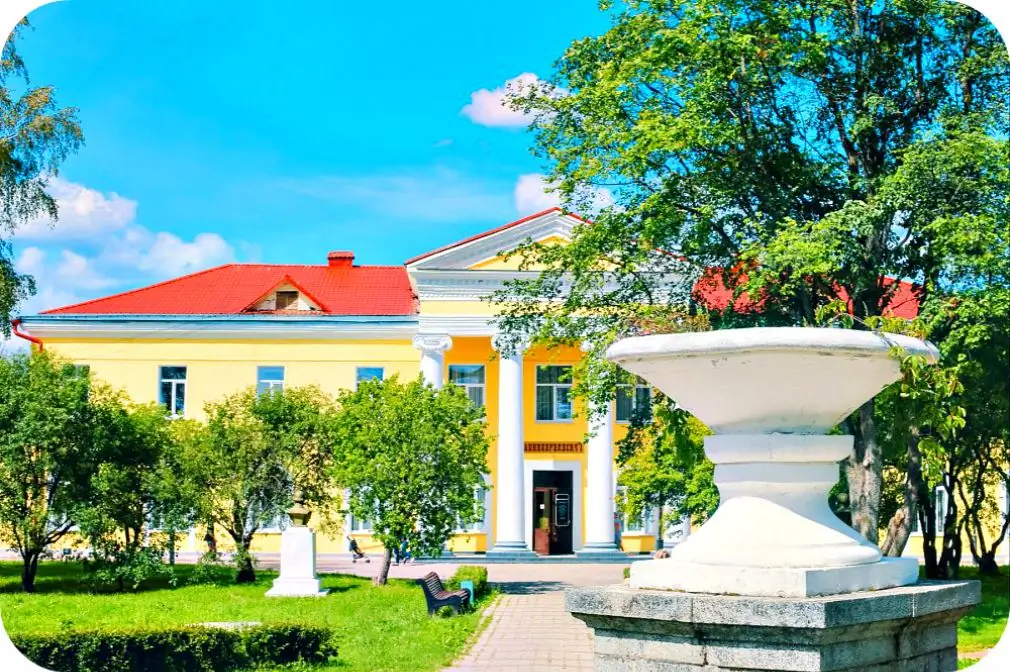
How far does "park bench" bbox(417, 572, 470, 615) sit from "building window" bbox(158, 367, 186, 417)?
1756cm

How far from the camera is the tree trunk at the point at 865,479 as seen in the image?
16047 millimetres

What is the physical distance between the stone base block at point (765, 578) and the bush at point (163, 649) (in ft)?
21.6

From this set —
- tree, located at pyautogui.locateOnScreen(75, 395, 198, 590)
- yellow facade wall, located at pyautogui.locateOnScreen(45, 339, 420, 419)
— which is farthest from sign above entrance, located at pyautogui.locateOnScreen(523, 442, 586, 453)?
tree, located at pyautogui.locateOnScreen(75, 395, 198, 590)

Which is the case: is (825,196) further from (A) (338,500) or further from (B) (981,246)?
(A) (338,500)

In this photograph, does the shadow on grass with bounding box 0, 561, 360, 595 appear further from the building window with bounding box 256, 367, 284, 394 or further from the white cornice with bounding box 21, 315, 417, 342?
the white cornice with bounding box 21, 315, 417, 342

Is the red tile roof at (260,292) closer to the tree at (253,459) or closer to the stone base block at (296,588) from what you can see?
the tree at (253,459)

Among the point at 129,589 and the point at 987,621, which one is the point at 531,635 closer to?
the point at 987,621

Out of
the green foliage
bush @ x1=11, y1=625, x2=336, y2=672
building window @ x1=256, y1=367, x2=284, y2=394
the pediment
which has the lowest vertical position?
bush @ x1=11, y1=625, x2=336, y2=672

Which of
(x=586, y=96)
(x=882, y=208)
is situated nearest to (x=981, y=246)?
(x=882, y=208)

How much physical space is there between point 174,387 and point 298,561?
1478cm

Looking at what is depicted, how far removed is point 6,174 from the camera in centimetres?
1845

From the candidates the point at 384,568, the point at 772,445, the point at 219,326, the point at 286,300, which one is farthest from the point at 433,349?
the point at 772,445

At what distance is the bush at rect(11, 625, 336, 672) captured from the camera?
9859 mm

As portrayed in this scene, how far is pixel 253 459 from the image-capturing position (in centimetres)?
2288
